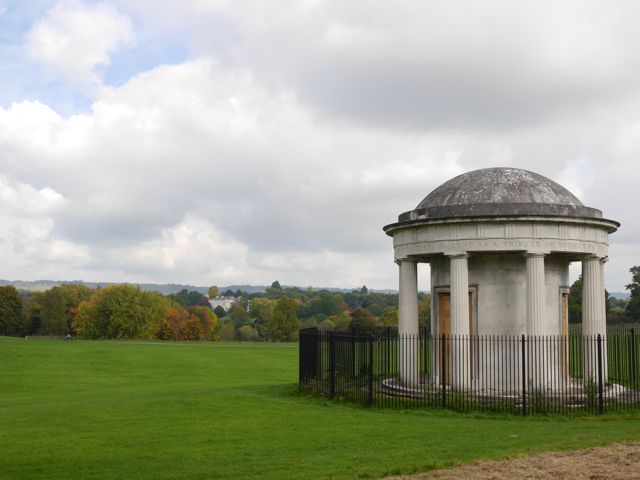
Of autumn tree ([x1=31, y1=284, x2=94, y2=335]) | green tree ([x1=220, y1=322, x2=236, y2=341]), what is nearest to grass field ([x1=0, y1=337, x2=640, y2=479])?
autumn tree ([x1=31, y1=284, x2=94, y2=335])

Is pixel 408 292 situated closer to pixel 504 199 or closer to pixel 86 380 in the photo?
pixel 504 199

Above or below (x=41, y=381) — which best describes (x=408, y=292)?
above

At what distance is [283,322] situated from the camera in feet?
354

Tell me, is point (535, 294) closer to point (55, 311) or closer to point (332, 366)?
point (332, 366)

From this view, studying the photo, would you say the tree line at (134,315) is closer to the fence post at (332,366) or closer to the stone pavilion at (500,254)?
the stone pavilion at (500,254)

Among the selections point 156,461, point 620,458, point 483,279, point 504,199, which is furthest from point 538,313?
point 156,461

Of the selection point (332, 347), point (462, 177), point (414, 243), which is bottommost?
point (332, 347)

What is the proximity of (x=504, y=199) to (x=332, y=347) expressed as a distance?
22.7ft

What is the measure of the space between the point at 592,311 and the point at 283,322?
88003 mm

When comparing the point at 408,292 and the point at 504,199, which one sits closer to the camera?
the point at 504,199

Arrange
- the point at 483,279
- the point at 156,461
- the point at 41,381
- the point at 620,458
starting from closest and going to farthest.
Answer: the point at 620,458, the point at 156,461, the point at 483,279, the point at 41,381

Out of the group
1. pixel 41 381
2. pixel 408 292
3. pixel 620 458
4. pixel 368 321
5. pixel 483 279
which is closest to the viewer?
pixel 620 458

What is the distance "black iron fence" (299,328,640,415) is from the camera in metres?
19.1

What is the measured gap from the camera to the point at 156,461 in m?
13.0
